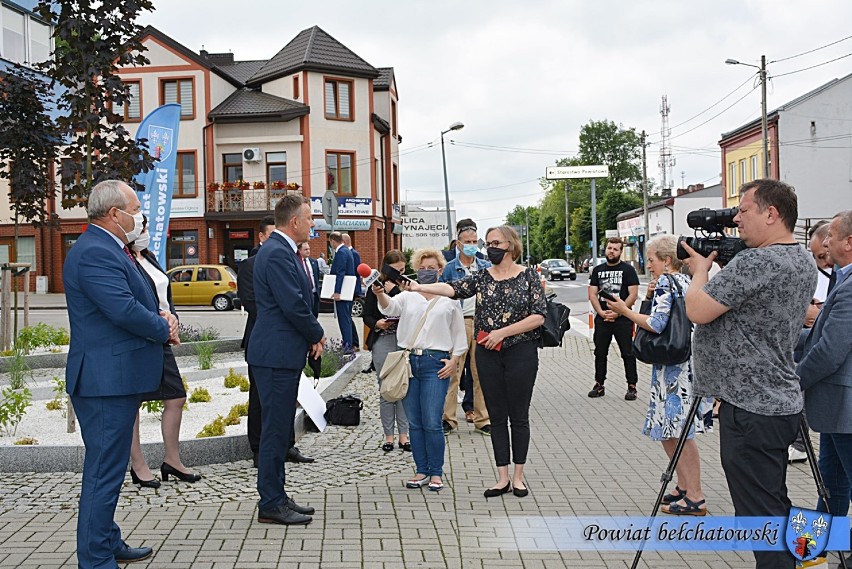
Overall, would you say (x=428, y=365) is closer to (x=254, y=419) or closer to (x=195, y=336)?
(x=254, y=419)

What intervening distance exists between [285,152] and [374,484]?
34.3 metres

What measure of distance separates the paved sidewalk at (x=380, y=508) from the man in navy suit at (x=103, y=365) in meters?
0.53

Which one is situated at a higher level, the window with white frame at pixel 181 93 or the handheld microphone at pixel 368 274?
the window with white frame at pixel 181 93

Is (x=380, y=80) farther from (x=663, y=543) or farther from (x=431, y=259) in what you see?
(x=663, y=543)

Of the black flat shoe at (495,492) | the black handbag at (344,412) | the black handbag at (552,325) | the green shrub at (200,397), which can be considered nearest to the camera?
the black flat shoe at (495,492)

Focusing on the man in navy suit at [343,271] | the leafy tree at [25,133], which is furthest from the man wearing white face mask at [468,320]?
the leafy tree at [25,133]

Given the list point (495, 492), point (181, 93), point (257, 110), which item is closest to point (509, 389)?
point (495, 492)

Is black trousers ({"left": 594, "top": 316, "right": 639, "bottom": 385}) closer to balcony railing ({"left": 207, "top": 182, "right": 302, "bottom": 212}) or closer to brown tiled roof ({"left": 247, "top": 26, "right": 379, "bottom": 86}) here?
balcony railing ({"left": 207, "top": 182, "right": 302, "bottom": 212})

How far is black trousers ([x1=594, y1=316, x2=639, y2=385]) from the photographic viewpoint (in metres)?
11.0

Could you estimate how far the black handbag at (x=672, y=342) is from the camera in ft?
19.1

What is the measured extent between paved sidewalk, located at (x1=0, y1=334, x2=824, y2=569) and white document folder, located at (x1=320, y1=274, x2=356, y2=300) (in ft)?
5.52

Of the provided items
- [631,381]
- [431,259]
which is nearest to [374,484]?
[431,259]

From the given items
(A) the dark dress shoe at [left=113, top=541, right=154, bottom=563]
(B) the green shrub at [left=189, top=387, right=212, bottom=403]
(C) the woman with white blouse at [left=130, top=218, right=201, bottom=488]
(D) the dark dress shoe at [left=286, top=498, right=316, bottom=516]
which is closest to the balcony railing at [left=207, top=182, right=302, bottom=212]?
(B) the green shrub at [left=189, top=387, right=212, bottom=403]

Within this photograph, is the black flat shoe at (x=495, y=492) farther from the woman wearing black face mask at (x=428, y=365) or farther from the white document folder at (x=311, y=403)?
the white document folder at (x=311, y=403)
